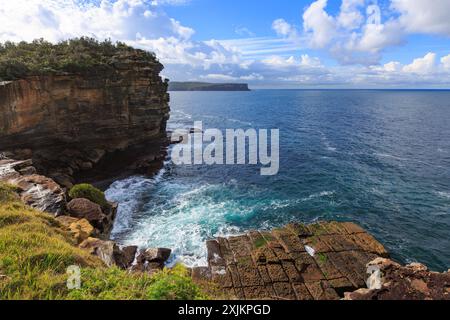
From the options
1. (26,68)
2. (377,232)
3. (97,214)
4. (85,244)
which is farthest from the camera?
(26,68)

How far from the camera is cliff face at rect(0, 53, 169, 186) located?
1287 inches

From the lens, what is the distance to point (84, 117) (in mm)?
40344

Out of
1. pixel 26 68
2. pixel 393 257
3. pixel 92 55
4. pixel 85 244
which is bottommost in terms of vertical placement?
pixel 393 257

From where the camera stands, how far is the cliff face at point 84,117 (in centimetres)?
3269

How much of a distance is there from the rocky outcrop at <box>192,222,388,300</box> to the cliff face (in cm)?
2253

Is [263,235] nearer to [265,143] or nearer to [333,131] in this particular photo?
[265,143]

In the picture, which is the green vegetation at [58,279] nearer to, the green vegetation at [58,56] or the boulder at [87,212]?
the boulder at [87,212]

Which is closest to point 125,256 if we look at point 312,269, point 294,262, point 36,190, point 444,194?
point 36,190

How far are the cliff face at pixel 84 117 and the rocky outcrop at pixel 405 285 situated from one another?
30.5m

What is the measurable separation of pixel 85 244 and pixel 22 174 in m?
11.6

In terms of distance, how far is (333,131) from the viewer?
65.9 m

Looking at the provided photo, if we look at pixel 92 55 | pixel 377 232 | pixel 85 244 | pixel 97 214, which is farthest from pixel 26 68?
pixel 377 232

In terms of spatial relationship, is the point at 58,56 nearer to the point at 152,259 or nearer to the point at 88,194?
the point at 88,194

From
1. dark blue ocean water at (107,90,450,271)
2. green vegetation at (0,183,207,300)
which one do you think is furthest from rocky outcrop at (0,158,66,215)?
green vegetation at (0,183,207,300)
